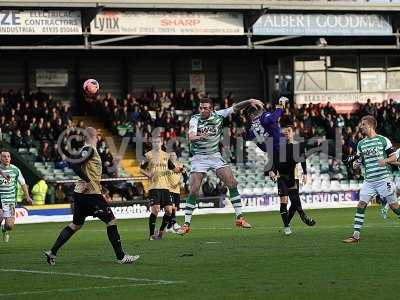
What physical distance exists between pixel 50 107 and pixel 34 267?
27.4 meters

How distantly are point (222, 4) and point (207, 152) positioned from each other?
2404 cm

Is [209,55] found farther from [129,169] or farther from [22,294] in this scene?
[22,294]

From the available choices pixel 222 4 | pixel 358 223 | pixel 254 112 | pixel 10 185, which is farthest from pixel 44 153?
pixel 358 223

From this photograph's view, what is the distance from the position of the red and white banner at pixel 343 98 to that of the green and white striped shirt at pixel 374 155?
103 ft

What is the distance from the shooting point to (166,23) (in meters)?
43.0

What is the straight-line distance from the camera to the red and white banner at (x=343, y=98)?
1983 inches

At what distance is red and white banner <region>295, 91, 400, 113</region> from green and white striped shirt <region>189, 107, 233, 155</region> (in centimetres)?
3004

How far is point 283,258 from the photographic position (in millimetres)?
15789

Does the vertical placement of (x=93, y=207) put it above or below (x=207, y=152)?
below

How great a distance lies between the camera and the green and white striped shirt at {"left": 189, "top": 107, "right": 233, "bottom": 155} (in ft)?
65.6

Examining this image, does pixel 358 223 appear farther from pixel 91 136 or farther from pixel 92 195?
pixel 91 136

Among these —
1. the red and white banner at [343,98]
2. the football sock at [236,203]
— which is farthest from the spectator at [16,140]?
the football sock at [236,203]

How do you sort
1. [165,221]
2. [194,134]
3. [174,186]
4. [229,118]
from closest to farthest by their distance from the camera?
[194,134] → [165,221] → [174,186] → [229,118]

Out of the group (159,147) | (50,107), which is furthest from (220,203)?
(159,147)
